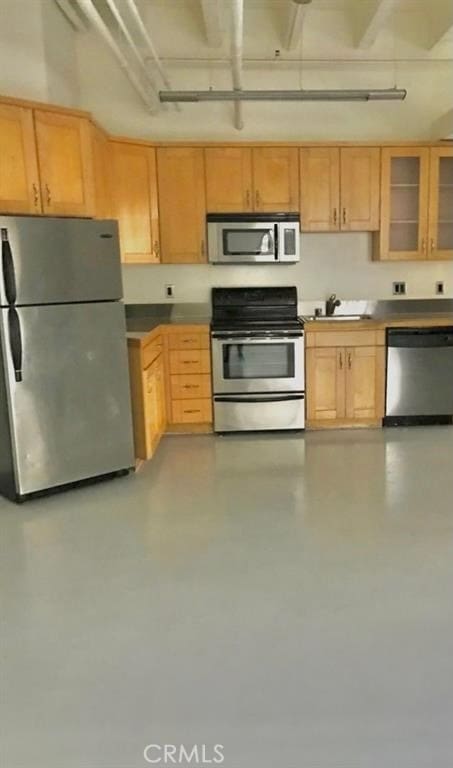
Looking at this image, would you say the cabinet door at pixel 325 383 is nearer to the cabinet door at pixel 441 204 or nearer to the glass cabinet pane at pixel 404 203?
the glass cabinet pane at pixel 404 203

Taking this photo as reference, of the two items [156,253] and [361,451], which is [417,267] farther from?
[156,253]

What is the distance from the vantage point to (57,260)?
331 cm

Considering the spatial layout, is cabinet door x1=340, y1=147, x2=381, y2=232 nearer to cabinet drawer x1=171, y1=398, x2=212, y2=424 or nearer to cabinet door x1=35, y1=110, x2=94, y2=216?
cabinet drawer x1=171, y1=398, x2=212, y2=424

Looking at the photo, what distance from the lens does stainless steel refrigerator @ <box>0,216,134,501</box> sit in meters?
3.22

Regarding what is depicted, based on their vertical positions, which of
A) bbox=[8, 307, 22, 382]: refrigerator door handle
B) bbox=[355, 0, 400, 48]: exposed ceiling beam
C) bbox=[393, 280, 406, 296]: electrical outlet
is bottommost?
bbox=[8, 307, 22, 382]: refrigerator door handle

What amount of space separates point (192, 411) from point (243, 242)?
1484mm

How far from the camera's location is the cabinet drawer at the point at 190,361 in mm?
4680

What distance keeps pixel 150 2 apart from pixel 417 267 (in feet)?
10.6

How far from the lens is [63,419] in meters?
3.49

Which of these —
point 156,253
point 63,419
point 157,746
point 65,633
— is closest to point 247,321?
point 156,253

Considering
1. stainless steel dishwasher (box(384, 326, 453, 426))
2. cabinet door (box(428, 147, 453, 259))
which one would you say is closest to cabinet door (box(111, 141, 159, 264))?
stainless steel dishwasher (box(384, 326, 453, 426))

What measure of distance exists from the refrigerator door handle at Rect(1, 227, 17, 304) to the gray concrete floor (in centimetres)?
128

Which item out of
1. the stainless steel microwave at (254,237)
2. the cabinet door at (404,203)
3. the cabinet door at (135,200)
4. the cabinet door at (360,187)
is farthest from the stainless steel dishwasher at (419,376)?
the cabinet door at (135,200)

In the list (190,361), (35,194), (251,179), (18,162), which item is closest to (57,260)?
(35,194)
